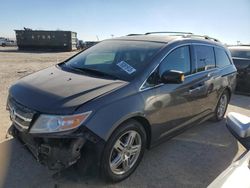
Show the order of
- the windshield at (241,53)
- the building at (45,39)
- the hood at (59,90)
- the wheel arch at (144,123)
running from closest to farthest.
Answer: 1. the hood at (59,90)
2. the wheel arch at (144,123)
3. the windshield at (241,53)
4. the building at (45,39)

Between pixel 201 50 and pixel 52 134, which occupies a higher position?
pixel 201 50

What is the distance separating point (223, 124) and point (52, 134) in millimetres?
4180

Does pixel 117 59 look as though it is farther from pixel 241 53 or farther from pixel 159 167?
pixel 241 53

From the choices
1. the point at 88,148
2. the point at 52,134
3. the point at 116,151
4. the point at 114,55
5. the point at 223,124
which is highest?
the point at 114,55

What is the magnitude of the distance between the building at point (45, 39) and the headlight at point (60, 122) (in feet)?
103

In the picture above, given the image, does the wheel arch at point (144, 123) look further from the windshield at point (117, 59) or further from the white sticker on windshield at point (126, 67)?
the white sticker on windshield at point (126, 67)

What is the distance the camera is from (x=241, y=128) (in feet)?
8.77

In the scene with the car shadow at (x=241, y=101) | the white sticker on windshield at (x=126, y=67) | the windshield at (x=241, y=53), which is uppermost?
the white sticker on windshield at (x=126, y=67)

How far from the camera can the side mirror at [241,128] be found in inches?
104

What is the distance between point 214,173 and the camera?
12.0 feet

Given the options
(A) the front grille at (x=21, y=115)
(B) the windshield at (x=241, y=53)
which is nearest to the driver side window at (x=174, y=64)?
(A) the front grille at (x=21, y=115)

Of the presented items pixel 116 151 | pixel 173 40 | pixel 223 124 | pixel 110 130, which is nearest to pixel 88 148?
pixel 110 130

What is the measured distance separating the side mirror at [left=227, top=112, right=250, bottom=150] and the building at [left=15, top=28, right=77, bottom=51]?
3166 cm

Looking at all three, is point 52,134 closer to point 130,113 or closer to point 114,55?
point 130,113
